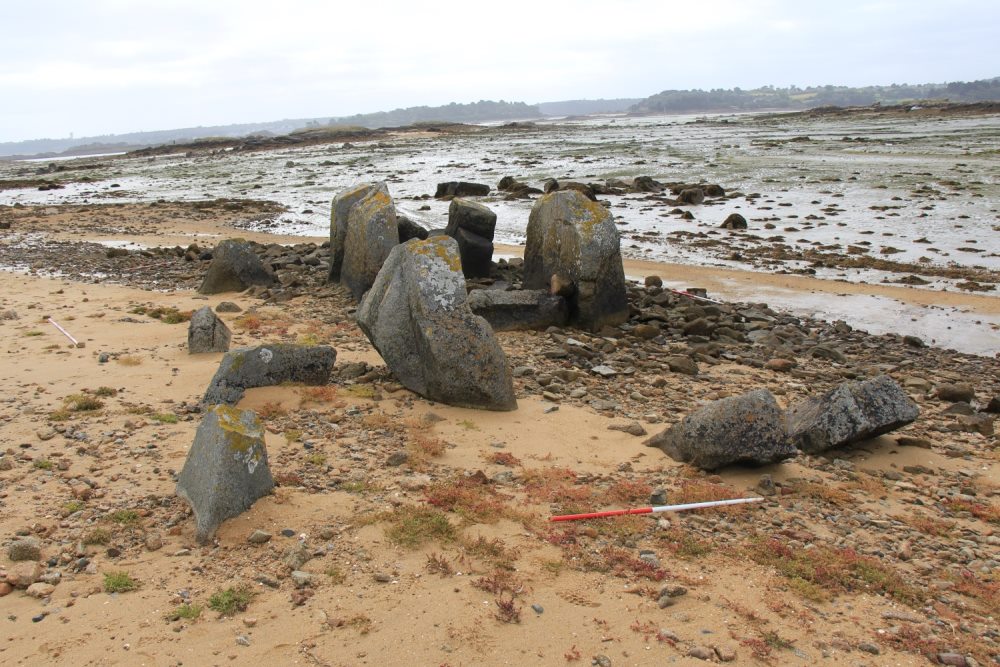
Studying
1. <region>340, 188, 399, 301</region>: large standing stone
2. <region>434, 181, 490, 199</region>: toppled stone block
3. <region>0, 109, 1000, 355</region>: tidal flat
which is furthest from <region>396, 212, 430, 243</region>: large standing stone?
<region>434, 181, 490, 199</region>: toppled stone block

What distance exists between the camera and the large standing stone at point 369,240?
39.3ft

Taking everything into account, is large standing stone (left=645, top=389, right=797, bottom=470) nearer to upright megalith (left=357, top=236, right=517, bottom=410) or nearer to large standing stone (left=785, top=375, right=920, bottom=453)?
large standing stone (left=785, top=375, right=920, bottom=453)

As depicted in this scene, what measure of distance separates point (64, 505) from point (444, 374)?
3.35 meters

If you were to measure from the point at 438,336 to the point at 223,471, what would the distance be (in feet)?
9.19

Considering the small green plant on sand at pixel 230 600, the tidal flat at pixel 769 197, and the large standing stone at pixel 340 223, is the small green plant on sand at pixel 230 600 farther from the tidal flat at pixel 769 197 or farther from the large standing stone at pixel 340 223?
the tidal flat at pixel 769 197

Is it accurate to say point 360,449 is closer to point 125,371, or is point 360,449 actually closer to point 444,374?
point 444,374

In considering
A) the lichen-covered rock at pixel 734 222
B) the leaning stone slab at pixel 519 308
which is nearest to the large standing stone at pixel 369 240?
the leaning stone slab at pixel 519 308

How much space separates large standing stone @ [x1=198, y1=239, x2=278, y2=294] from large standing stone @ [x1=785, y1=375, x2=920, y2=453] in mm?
9265

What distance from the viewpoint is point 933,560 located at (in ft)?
16.3

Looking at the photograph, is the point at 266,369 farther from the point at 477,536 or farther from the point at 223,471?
the point at 477,536

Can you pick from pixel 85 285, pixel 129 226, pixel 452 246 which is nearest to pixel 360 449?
pixel 452 246

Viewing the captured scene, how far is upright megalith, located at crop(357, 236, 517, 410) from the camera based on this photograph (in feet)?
24.2

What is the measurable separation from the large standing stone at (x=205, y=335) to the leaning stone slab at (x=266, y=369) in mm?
1510

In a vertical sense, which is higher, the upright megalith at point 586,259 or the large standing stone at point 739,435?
the upright megalith at point 586,259
